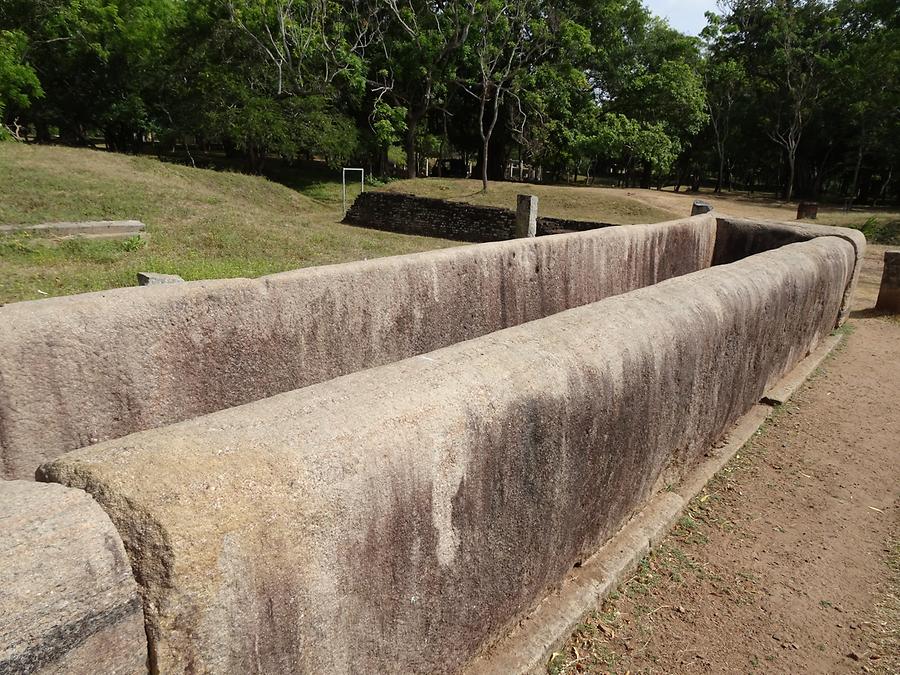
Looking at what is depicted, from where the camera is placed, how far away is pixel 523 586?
221 cm

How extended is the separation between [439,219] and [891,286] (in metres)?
10.4

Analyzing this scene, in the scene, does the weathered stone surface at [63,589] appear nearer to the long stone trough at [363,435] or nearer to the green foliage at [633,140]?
the long stone trough at [363,435]

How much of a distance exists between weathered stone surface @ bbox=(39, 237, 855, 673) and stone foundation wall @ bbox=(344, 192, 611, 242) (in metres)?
11.2

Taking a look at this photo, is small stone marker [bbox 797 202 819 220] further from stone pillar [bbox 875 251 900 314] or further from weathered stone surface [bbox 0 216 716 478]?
weathered stone surface [bbox 0 216 716 478]

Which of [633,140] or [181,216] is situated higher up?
[633,140]

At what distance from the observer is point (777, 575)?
115 inches

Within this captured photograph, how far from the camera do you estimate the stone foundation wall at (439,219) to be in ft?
48.3

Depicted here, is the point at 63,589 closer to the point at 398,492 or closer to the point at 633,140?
the point at 398,492

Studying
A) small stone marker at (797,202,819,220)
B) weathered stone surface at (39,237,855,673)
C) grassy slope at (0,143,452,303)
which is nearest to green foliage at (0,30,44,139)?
grassy slope at (0,143,452,303)

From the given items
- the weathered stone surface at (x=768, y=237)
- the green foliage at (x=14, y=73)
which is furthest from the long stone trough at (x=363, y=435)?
the green foliage at (x=14, y=73)

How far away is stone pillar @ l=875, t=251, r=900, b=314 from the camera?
811cm

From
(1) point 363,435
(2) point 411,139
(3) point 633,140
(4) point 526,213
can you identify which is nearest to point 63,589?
(1) point 363,435

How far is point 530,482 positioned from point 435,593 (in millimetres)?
490

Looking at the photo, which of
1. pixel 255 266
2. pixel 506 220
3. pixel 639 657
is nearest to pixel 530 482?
pixel 639 657
